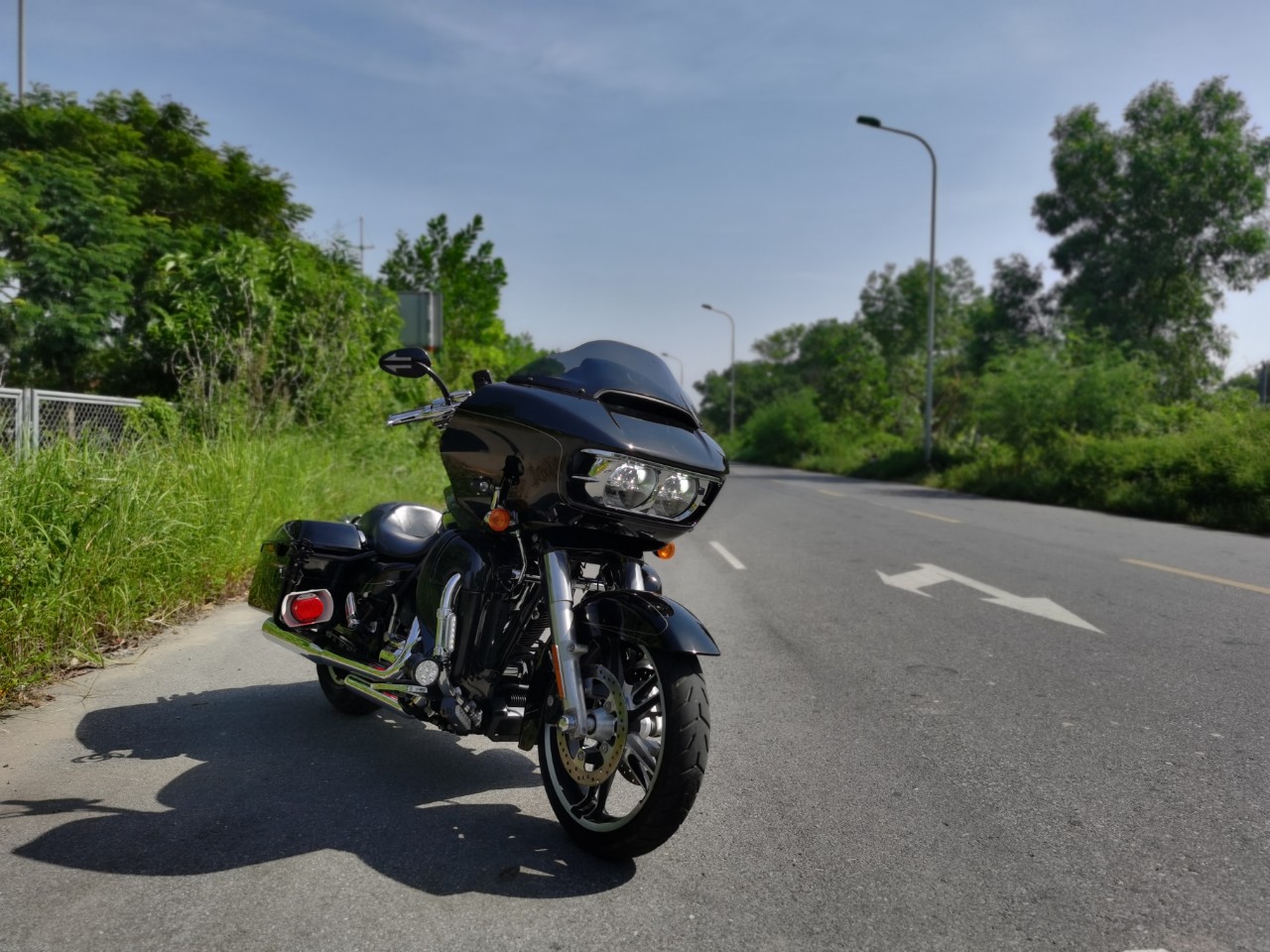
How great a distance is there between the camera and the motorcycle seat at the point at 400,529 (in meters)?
3.92

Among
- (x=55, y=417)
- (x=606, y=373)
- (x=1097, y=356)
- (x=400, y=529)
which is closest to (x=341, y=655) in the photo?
(x=400, y=529)

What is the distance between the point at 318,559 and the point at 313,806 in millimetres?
1139

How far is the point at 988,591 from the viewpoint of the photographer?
7.65 metres

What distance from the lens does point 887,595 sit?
24.9ft

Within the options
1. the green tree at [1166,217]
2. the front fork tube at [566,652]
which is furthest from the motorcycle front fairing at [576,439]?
the green tree at [1166,217]

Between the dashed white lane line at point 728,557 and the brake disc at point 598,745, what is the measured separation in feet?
21.2

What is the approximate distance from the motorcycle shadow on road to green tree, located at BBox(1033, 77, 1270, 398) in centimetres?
3570

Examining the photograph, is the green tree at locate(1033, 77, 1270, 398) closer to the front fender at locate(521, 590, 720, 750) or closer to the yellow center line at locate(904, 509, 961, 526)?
the yellow center line at locate(904, 509, 961, 526)

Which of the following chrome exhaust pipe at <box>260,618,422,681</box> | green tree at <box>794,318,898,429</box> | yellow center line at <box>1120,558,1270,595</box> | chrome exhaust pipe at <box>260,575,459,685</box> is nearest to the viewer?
chrome exhaust pipe at <box>260,575,459,685</box>

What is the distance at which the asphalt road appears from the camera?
8.08 feet

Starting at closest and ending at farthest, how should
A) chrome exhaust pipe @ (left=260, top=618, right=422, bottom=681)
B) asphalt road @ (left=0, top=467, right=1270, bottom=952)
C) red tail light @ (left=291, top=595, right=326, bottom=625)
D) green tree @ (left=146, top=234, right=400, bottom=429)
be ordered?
asphalt road @ (left=0, top=467, right=1270, bottom=952), chrome exhaust pipe @ (left=260, top=618, right=422, bottom=681), red tail light @ (left=291, top=595, right=326, bottom=625), green tree @ (left=146, top=234, right=400, bottom=429)

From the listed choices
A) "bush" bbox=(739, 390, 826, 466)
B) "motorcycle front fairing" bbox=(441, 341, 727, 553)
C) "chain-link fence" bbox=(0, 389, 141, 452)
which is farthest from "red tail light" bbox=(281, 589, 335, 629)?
"bush" bbox=(739, 390, 826, 466)

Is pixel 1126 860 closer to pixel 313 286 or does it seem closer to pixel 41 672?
pixel 41 672

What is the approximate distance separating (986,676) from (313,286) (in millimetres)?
10810
